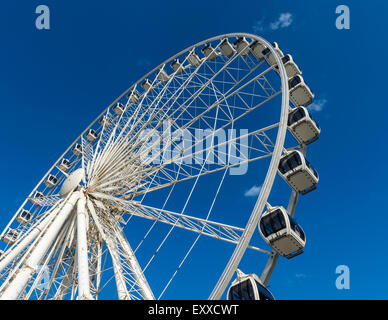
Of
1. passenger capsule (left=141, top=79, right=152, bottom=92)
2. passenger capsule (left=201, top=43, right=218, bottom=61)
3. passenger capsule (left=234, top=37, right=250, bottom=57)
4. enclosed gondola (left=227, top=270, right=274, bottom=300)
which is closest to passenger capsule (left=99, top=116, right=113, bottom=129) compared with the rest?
passenger capsule (left=141, top=79, right=152, bottom=92)

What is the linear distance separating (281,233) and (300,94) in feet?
23.6

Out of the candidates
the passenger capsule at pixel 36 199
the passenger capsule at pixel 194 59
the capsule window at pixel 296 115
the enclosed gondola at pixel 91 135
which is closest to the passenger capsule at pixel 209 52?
the passenger capsule at pixel 194 59

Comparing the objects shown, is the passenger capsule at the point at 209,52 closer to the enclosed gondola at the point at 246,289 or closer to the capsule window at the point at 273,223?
the capsule window at the point at 273,223

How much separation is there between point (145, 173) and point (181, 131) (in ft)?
7.74

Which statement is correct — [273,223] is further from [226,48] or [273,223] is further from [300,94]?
[226,48]

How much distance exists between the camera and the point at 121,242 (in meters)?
12.6

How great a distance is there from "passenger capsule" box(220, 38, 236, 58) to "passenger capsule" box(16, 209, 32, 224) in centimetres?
1422

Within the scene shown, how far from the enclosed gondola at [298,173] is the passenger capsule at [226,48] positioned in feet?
29.3

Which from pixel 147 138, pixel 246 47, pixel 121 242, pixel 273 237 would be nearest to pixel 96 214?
pixel 121 242

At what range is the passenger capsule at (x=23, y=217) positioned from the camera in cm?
1933

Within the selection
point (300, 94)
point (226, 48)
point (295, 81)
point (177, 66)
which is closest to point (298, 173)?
point (300, 94)

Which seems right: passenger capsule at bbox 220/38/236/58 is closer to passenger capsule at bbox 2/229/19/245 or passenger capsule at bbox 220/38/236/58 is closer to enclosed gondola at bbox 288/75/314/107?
enclosed gondola at bbox 288/75/314/107
